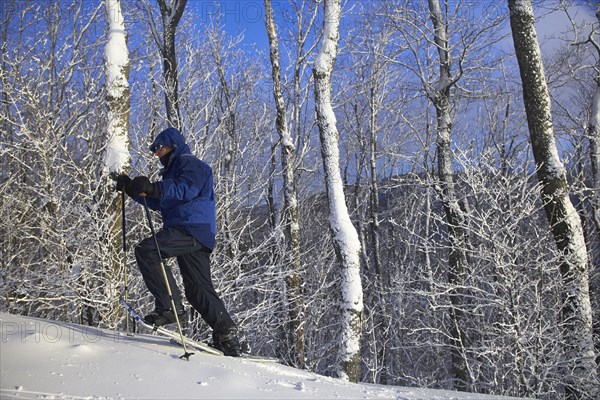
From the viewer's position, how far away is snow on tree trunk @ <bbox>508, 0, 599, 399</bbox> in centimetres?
658

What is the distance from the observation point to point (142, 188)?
3.87m

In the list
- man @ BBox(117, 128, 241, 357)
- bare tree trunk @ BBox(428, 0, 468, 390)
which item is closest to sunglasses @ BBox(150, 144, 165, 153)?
man @ BBox(117, 128, 241, 357)

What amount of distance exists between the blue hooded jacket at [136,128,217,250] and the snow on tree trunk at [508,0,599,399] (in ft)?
16.5

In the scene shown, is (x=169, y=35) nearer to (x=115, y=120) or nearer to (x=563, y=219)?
(x=115, y=120)

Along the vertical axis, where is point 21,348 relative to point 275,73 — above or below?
below

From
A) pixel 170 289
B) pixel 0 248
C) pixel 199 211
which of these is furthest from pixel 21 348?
pixel 0 248

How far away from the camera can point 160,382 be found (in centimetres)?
304

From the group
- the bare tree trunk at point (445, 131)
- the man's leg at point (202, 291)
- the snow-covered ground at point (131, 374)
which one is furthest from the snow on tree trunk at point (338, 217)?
the man's leg at point (202, 291)

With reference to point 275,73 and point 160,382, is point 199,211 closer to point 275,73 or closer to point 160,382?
point 160,382

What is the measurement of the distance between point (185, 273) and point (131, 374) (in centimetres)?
136

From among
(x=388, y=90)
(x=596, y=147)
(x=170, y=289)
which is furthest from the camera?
(x=388, y=90)

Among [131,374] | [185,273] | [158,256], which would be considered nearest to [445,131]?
[185,273]

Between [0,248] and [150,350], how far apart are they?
741cm

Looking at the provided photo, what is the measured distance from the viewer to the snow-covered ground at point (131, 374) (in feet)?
9.30
